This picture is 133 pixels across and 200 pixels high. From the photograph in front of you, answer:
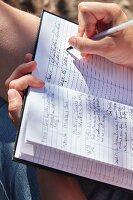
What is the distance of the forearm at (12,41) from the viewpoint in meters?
1.17

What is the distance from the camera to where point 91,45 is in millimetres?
1032

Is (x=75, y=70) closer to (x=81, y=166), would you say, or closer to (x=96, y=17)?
(x=96, y=17)

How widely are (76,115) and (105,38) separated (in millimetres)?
210

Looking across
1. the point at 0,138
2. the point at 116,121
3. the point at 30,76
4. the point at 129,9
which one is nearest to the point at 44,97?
the point at 30,76

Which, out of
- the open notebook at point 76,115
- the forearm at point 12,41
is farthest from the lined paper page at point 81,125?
the forearm at point 12,41

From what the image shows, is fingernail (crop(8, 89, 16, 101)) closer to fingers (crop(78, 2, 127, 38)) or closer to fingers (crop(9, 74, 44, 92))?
fingers (crop(9, 74, 44, 92))

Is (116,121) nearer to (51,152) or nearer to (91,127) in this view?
(91,127)

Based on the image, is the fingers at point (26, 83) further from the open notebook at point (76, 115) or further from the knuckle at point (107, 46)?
the knuckle at point (107, 46)

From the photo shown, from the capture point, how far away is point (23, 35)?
1.19 m

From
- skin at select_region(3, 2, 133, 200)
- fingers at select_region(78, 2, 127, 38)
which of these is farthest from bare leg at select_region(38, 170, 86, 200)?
fingers at select_region(78, 2, 127, 38)

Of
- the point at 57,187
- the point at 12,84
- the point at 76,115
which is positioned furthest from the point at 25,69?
the point at 57,187

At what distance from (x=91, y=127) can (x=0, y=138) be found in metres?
0.32

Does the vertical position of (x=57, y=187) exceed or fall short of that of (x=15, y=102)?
it falls short

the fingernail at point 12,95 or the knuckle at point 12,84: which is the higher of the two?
the knuckle at point 12,84
